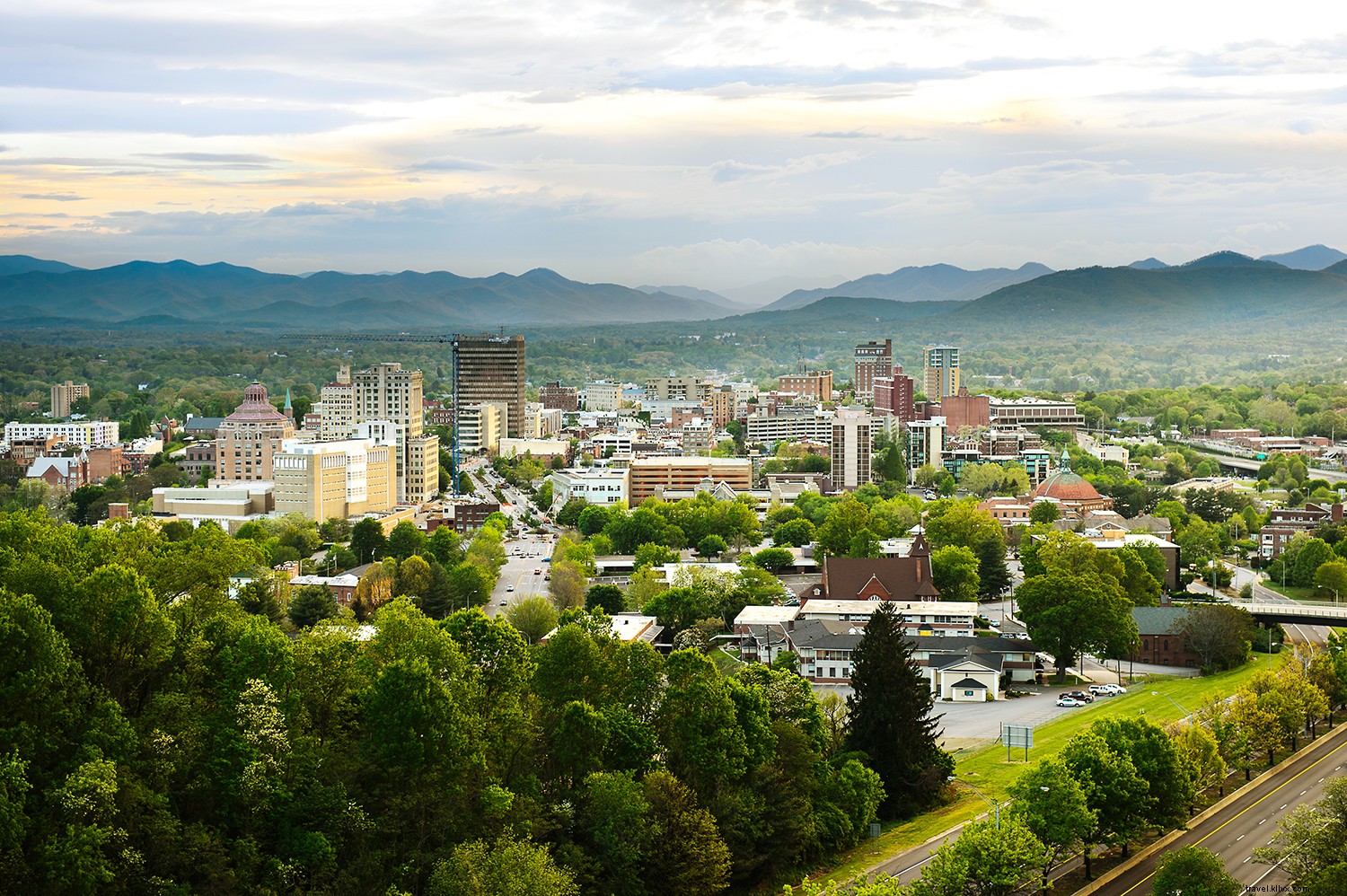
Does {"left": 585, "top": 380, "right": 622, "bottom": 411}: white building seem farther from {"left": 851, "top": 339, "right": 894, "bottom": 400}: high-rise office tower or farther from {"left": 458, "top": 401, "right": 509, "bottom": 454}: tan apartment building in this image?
{"left": 458, "top": 401, "right": 509, "bottom": 454}: tan apartment building

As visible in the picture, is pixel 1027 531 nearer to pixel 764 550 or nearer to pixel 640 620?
pixel 764 550

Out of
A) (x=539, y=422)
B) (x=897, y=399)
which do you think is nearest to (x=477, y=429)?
(x=539, y=422)

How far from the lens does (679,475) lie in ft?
274

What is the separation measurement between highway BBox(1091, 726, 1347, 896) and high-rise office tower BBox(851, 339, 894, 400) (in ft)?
343

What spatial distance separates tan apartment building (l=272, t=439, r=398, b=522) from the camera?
6762 centimetres

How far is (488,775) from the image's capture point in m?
25.1

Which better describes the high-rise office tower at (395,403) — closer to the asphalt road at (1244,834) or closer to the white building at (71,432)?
the white building at (71,432)

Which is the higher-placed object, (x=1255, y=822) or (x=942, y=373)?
(x=942, y=373)

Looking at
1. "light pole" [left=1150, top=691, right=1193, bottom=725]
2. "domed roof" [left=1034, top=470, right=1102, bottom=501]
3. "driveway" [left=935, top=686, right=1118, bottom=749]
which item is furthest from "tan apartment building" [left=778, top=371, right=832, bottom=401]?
"driveway" [left=935, top=686, right=1118, bottom=749]

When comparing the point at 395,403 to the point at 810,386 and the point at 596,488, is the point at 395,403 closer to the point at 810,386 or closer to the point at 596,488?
the point at 596,488

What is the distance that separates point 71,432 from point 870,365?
228 ft

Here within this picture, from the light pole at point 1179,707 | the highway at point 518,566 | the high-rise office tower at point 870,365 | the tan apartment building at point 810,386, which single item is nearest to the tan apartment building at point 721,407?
the high-rise office tower at point 870,365

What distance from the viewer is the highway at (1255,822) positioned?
84.6 ft

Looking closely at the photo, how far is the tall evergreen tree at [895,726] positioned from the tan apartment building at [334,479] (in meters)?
41.1
